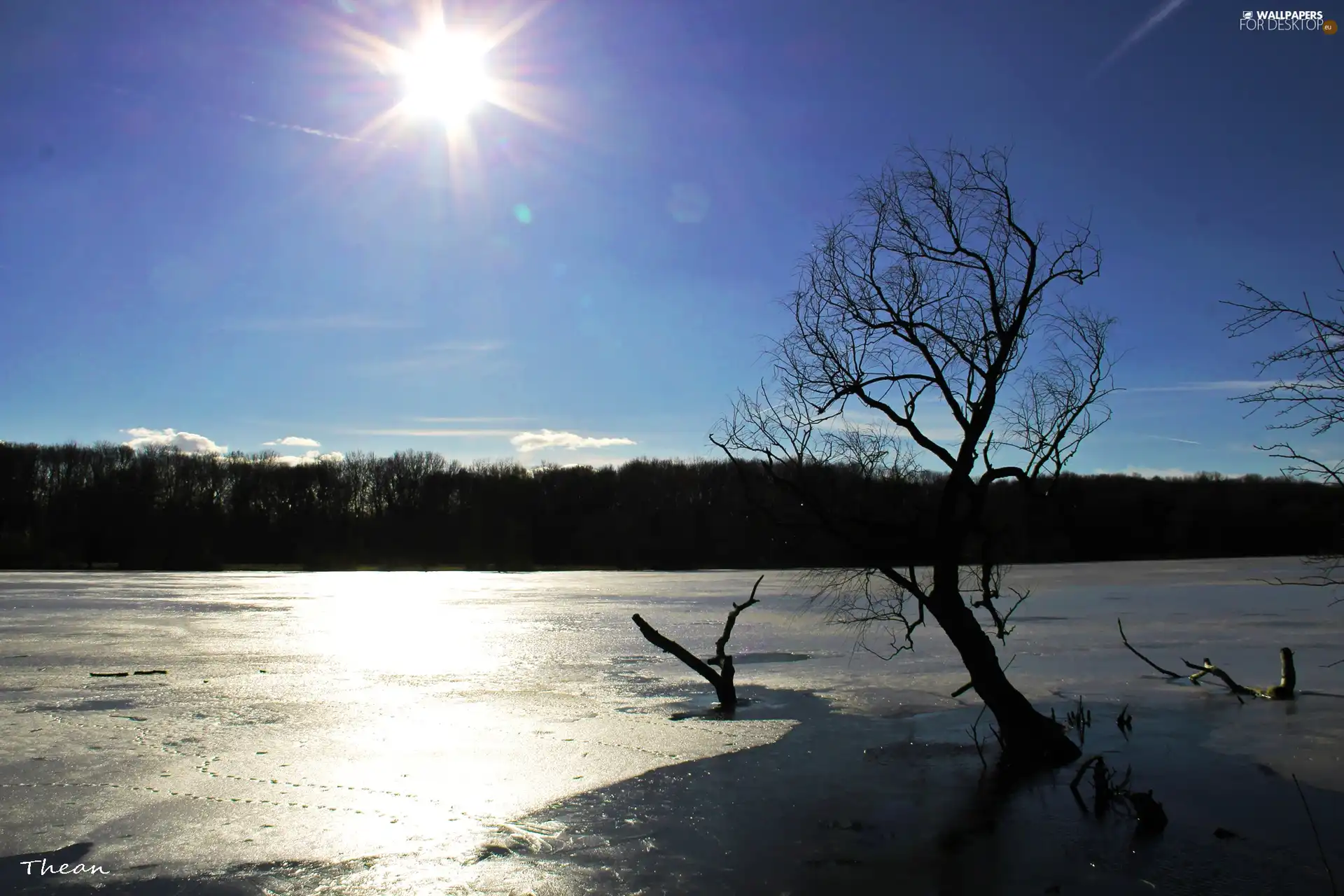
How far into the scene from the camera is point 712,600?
32219 mm

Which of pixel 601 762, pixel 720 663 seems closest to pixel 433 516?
pixel 720 663

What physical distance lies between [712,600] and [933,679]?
1694 cm

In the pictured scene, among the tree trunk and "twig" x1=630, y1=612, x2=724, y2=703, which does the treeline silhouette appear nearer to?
"twig" x1=630, y1=612, x2=724, y2=703

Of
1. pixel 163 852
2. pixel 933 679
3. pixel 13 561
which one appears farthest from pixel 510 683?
pixel 13 561

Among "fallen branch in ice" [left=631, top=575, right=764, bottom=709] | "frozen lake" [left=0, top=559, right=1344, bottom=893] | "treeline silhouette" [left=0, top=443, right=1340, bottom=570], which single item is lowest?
"frozen lake" [left=0, top=559, right=1344, bottom=893]

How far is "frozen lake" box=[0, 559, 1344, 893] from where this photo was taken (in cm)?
700

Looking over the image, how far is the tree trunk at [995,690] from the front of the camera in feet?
33.1

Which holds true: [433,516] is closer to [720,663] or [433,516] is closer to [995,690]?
[720,663]

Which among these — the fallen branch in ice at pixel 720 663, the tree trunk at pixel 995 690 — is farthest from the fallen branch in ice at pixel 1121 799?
the fallen branch in ice at pixel 720 663

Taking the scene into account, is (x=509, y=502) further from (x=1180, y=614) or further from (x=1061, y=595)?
(x=1180, y=614)

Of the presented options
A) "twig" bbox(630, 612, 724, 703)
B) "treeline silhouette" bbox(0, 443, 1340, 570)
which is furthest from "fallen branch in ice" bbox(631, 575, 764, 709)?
"treeline silhouette" bbox(0, 443, 1340, 570)

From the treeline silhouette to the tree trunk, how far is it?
143 ft

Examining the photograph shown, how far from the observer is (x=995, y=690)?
10.1 m

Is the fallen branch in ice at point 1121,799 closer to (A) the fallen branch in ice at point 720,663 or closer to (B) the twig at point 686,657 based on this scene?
(A) the fallen branch in ice at point 720,663
